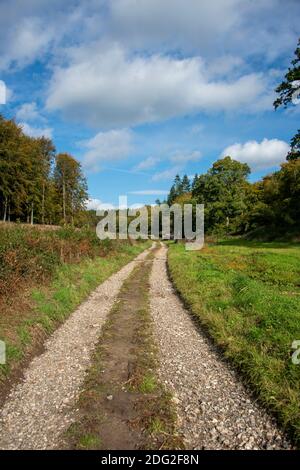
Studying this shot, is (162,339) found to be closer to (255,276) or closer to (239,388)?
(239,388)

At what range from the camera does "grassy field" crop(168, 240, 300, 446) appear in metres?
6.13

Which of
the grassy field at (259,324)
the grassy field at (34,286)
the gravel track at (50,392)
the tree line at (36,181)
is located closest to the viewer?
the gravel track at (50,392)

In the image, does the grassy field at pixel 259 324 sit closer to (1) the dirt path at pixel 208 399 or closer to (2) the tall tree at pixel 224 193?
(1) the dirt path at pixel 208 399

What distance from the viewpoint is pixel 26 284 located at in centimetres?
1334

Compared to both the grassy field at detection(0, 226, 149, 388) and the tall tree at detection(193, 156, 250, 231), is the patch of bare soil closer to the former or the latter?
the grassy field at detection(0, 226, 149, 388)

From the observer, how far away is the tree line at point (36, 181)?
148 ft

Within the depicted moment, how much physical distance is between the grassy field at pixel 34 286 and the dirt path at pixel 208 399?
12.5ft

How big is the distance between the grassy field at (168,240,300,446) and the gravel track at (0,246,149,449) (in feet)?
12.2

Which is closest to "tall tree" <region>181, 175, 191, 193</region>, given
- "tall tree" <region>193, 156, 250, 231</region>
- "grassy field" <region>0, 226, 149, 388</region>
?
"tall tree" <region>193, 156, 250, 231</region>

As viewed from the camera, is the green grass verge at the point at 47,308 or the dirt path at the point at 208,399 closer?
the dirt path at the point at 208,399

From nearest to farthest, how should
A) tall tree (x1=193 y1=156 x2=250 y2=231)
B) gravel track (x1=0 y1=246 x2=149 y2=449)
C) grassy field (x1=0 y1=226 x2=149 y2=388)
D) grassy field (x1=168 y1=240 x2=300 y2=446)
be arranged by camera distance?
gravel track (x1=0 y1=246 x2=149 y2=449), grassy field (x1=168 y1=240 x2=300 y2=446), grassy field (x1=0 y1=226 x2=149 y2=388), tall tree (x1=193 y1=156 x2=250 y2=231)

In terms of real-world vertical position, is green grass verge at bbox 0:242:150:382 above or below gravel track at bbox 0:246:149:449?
above

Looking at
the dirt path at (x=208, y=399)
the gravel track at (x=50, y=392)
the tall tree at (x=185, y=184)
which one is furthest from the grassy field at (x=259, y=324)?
the tall tree at (x=185, y=184)

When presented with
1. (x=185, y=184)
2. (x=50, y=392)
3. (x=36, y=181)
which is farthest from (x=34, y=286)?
(x=185, y=184)
